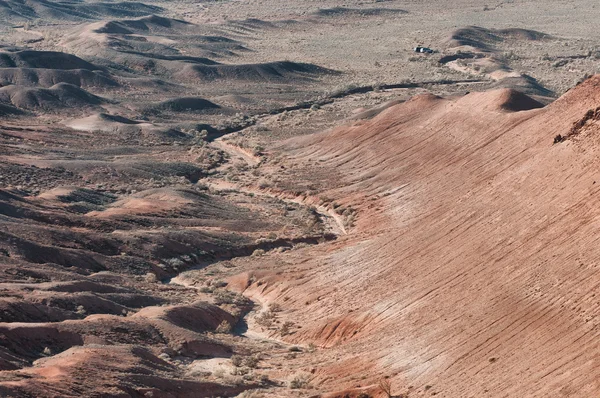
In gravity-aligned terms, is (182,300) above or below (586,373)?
below

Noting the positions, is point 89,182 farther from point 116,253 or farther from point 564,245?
point 564,245

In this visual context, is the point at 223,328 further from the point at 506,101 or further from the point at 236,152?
the point at 236,152

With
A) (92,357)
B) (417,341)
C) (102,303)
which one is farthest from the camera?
(102,303)

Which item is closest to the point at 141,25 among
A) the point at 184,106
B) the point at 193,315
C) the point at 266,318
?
the point at 184,106

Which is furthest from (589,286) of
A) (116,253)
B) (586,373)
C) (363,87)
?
(363,87)

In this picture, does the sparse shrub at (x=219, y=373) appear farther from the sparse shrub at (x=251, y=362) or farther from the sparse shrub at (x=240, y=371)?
the sparse shrub at (x=251, y=362)

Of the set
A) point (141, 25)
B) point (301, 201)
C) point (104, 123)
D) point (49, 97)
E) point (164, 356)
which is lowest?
point (141, 25)

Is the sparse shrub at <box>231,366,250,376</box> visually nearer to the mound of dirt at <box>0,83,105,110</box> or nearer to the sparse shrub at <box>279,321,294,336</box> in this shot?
the sparse shrub at <box>279,321,294,336</box>

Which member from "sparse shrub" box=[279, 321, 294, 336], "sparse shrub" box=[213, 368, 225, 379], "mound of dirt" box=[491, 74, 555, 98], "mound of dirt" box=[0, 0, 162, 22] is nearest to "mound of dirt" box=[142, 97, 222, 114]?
"mound of dirt" box=[491, 74, 555, 98]
